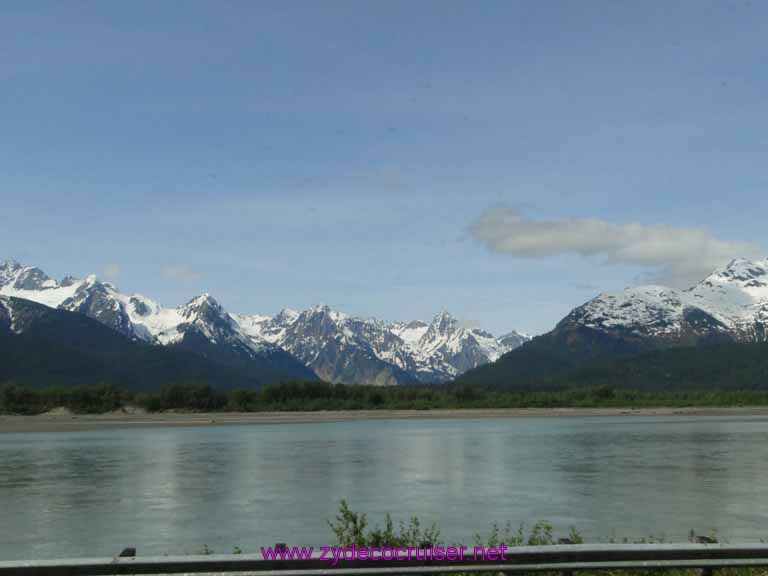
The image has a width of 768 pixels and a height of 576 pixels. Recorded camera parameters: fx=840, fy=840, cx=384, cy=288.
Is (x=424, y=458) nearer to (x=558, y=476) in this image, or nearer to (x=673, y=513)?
(x=558, y=476)

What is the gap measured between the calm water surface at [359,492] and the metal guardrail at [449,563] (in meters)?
18.3

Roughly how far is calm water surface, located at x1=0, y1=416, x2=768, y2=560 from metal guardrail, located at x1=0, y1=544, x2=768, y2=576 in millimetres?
18347

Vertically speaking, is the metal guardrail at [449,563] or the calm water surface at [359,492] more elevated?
the metal guardrail at [449,563]

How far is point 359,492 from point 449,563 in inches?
1487

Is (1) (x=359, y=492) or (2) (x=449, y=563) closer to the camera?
(2) (x=449, y=563)

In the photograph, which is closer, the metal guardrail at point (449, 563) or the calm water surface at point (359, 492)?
the metal guardrail at point (449, 563)

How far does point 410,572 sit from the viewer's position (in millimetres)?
13336

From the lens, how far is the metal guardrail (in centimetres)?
1310

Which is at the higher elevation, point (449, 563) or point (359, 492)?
point (449, 563)

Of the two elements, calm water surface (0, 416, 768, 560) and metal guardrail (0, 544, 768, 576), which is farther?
calm water surface (0, 416, 768, 560)

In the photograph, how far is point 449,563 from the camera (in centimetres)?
1329

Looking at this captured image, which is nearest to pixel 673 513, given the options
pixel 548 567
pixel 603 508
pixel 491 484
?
pixel 603 508

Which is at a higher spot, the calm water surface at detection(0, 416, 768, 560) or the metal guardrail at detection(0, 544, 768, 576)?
the metal guardrail at detection(0, 544, 768, 576)

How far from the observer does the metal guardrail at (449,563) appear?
43.0 ft
